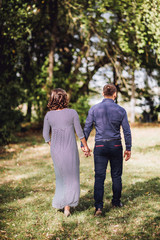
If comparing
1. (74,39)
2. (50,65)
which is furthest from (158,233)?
(74,39)

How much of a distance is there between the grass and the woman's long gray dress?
0.40 m

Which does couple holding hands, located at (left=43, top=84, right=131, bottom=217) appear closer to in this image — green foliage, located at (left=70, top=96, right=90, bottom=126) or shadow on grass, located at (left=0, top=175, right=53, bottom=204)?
shadow on grass, located at (left=0, top=175, right=53, bottom=204)

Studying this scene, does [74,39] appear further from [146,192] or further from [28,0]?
[146,192]

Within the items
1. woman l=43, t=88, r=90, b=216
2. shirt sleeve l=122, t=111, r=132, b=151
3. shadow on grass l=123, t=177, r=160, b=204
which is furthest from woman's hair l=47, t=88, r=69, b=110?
shadow on grass l=123, t=177, r=160, b=204

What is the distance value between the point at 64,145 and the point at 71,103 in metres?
13.1

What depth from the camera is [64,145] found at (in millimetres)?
4691

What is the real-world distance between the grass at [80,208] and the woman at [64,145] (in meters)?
0.41

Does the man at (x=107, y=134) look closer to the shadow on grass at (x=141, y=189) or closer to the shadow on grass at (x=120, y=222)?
the shadow on grass at (x=120, y=222)

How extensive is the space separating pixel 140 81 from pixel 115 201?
2113 cm

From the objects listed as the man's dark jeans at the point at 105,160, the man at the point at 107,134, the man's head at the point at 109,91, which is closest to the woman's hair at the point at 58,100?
the man at the point at 107,134

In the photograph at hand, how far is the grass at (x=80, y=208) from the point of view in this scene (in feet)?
13.9

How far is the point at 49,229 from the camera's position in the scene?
4398 millimetres

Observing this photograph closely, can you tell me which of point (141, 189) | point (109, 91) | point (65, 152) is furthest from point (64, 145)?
point (141, 189)

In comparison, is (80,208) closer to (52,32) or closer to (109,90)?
(109,90)
